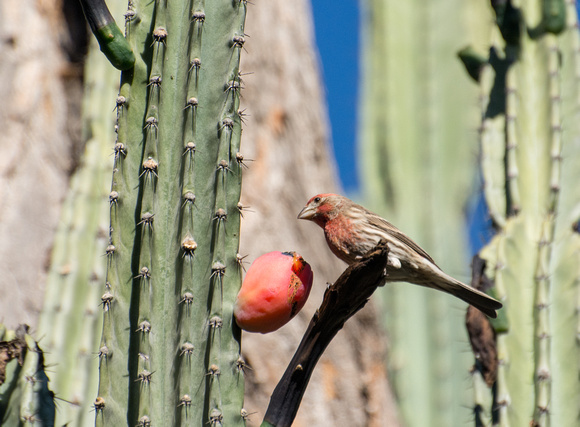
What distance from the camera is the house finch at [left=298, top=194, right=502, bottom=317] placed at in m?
4.20

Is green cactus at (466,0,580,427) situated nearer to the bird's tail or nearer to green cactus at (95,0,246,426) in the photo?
the bird's tail

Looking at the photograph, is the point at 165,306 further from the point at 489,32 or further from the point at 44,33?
the point at 489,32

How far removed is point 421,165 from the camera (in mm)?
7207

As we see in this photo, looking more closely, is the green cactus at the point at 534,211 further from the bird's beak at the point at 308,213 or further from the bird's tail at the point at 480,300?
the bird's beak at the point at 308,213

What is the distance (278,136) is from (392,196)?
1.33 meters

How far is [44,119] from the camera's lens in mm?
6301

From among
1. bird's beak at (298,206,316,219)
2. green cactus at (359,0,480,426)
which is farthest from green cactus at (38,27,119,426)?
green cactus at (359,0,480,426)

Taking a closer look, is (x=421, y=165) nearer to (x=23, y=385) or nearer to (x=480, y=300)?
(x=480, y=300)

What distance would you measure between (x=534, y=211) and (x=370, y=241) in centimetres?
85

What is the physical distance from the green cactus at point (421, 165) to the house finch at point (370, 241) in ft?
8.32

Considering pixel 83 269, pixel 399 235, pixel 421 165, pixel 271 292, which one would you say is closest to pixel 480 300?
pixel 399 235

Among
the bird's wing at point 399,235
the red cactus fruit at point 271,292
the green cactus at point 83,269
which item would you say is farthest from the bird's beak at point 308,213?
the red cactus fruit at point 271,292

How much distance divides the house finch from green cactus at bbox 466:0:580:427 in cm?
35

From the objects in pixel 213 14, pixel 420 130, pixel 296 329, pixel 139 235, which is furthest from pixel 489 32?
pixel 139 235
